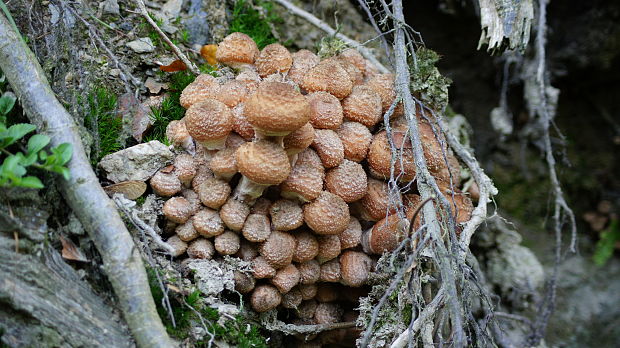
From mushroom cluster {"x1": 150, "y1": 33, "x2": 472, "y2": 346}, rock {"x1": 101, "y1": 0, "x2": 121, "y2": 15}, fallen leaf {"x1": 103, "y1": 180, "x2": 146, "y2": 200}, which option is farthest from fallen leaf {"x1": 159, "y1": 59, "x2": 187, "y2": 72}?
fallen leaf {"x1": 103, "y1": 180, "x2": 146, "y2": 200}

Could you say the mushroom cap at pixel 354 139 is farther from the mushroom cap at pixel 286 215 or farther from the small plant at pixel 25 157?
the small plant at pixel 25 157

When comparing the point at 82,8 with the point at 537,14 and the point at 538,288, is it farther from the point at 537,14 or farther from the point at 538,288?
the point at 538,288

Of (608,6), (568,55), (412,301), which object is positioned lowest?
(412,301)

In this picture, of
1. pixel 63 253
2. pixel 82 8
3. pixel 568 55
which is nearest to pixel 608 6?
pixel 568 55

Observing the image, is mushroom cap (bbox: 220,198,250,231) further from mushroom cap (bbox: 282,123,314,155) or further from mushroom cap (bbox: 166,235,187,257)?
mushroom cap (bbox: 282,123,314,155)

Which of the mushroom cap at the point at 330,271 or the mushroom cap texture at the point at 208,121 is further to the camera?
the mushroom cap at the point at 330,271

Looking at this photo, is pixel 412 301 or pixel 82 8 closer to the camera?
pixel 412 301

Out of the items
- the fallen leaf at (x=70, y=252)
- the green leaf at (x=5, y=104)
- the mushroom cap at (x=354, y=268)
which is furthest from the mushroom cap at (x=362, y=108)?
the green leaf at (x=5, y=104)
